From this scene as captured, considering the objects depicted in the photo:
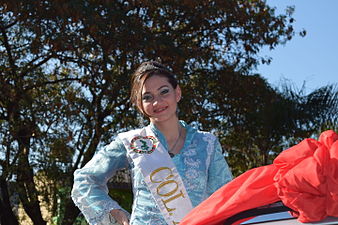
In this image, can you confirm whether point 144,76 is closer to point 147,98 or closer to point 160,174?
point 147,98

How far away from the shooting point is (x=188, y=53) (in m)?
11.8

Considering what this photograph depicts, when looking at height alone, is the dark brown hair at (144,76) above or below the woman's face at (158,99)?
above

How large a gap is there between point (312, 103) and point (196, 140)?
10.3 metres

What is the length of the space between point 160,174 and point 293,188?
159 centimetres

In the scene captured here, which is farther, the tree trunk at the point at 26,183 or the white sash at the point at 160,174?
the tree trunk at the point at 26,183

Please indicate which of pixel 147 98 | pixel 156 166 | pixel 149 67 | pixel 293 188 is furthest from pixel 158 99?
pixel 293 188

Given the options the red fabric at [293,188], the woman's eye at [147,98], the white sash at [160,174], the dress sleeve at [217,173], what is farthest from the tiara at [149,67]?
the red fabric at [293,188]

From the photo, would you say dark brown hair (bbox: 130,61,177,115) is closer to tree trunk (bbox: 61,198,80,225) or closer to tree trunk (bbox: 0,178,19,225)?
tree trunk (bbox: 61,198,80,225)

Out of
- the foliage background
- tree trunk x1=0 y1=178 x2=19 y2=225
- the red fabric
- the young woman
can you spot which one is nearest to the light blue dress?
the young woman

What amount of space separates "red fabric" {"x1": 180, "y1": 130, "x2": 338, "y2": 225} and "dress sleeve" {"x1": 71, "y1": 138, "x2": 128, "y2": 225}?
4.07 feet

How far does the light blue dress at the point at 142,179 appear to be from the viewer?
2988 millimetres

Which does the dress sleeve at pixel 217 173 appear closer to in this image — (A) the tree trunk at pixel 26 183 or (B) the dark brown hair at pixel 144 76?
(B) the dark brown hair at pixel 144 76

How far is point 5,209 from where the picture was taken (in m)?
12.9

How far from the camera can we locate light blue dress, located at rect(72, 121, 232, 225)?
2988mm
